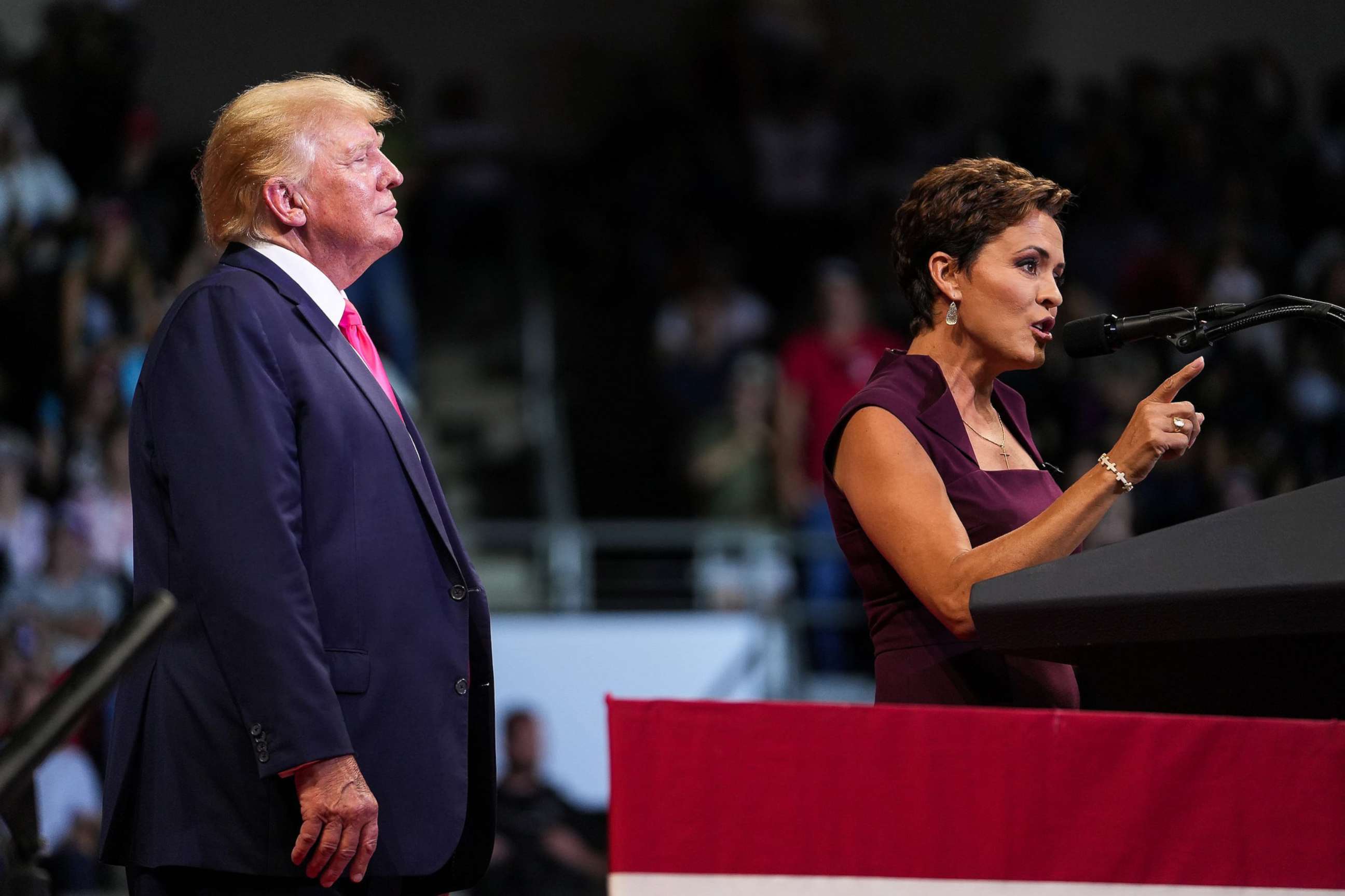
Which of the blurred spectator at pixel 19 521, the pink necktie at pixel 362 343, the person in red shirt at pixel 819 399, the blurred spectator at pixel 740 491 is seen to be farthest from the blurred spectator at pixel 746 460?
the pink necktie at pixel 362 343


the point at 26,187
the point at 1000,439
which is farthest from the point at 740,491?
the point at 1000,439

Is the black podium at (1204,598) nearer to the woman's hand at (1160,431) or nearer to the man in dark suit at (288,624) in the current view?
the woman's hand at (1160,431)

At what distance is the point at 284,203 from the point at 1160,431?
1.01 m

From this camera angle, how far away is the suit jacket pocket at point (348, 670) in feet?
5.57

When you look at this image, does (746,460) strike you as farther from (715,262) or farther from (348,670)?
(348,670)

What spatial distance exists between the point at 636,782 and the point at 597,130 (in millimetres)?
8098

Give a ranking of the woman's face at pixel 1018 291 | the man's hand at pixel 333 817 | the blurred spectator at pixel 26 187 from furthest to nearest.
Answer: the blurred spectator at pixel 26 187 → the woman's face at pixel 1018 291 → the man's hand at pixel 333 817

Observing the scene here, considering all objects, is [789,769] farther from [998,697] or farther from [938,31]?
[938,31]

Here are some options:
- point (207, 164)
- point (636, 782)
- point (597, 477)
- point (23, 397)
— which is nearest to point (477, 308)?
point (597, 477)

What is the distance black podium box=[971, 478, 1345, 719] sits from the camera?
1.42 m

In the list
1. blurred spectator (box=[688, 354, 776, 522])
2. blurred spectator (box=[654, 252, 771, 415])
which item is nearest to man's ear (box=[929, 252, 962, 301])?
blurred spectator (box=[688, 354, 776, 522])

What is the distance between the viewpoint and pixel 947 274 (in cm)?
206

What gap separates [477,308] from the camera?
862 centimetres

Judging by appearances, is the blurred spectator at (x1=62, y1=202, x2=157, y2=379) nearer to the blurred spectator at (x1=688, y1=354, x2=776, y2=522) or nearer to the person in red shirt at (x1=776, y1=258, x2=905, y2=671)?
the blurred spectator at (x1=688, y1=354, x2=776, y2=522)
